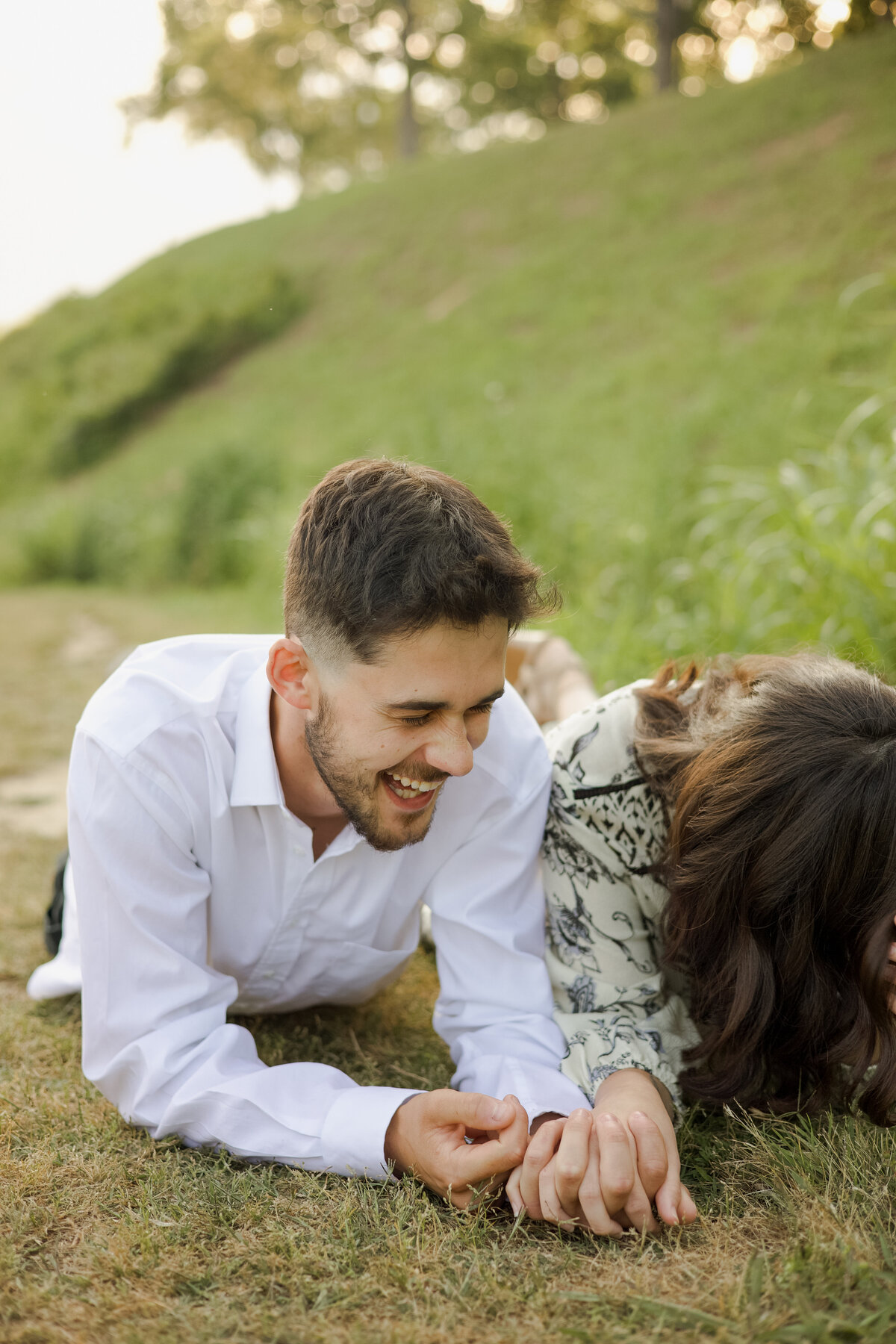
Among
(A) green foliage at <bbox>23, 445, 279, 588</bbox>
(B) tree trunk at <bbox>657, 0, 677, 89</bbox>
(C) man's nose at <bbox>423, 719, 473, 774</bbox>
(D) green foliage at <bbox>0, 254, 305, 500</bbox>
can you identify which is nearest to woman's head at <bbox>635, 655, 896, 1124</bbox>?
(C) man's nose at <bbox>423, 719, 473, 774</bbox>

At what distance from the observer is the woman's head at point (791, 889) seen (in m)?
1.74

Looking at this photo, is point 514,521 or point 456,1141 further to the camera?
point 514,521

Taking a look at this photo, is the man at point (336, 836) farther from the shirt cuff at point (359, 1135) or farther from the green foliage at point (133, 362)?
the green foliage at point (133, 362)

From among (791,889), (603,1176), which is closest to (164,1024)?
(603,1176)

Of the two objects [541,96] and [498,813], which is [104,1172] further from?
[541,96]

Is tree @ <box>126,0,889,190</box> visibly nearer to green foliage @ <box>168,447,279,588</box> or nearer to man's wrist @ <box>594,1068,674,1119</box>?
green foliage @ <box>168,447,279,588</box>

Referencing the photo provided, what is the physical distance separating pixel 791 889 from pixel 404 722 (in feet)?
2.23

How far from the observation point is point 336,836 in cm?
211

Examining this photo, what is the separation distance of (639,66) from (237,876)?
2454cm

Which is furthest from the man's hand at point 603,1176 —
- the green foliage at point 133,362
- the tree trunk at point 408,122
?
the tree trunk at point 408,122

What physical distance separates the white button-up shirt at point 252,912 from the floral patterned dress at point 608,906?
0.05 meters

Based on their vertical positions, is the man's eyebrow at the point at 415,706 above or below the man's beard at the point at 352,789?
above

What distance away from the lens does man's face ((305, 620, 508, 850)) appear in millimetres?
1696

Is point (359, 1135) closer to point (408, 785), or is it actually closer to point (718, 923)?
point (408, 785)
